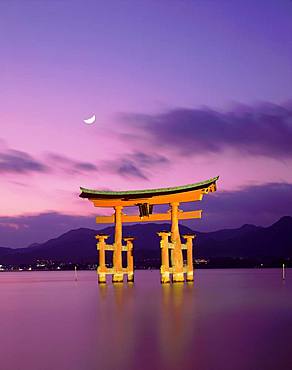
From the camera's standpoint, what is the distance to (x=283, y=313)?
2592 centimetres

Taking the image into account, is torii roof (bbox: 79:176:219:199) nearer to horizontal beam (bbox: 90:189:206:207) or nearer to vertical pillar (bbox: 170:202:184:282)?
horizontal beam (bbox: 90:189:206:207)

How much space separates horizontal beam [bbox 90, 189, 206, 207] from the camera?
3991 cm

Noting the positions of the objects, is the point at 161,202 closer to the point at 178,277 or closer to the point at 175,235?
the point at 175,235

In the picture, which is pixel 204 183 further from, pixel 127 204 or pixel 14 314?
pixel 14 314

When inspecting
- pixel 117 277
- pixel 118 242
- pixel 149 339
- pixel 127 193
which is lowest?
pixel 149 339

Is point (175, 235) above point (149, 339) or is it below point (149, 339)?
above

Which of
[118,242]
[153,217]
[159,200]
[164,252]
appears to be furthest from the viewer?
[118,242]

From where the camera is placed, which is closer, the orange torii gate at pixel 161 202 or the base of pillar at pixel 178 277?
the orange torii gate at pixel 161 202

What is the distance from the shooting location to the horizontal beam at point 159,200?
131ft

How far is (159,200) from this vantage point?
42125 mm

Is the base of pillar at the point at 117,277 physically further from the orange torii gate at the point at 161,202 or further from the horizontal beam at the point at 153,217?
the horizontal beam at the point at 153,217

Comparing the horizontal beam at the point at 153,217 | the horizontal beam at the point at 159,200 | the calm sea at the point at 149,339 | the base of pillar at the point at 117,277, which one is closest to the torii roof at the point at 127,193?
the horizontal beam at the point at 159,200

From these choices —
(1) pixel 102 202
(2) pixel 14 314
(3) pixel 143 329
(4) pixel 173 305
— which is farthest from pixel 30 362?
(1) pixel 102 202

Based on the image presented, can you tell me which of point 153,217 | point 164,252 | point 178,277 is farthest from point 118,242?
point 178,277
